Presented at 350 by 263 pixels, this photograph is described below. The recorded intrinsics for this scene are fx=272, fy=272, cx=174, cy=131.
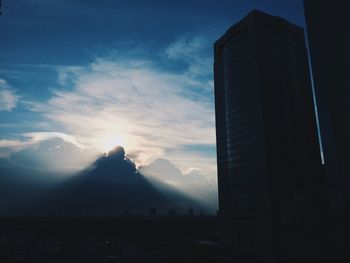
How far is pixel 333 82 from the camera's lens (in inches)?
3066

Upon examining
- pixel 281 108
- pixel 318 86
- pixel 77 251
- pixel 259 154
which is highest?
pixel 281 108

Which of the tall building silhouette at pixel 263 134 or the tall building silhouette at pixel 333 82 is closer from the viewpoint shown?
the tall building silhouette at pixel 333 82

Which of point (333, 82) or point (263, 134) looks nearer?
point (333, 82)

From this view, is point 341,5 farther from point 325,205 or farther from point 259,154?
point 325,205

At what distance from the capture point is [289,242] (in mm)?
94625

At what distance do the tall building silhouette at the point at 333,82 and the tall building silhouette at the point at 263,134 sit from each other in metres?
32.1

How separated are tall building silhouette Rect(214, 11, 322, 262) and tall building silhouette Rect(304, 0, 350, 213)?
32.1 metres

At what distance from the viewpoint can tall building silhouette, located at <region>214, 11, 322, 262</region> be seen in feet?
396

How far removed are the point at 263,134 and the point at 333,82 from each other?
5135 cm

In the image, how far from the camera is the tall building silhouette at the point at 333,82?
75.8 metres

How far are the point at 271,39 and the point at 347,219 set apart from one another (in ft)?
316

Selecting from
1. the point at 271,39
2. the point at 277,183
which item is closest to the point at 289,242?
the point at 277,183

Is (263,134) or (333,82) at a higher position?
(333,82)

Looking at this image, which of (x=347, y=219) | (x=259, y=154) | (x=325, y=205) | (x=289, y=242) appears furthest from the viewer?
(x=259, y=154)
